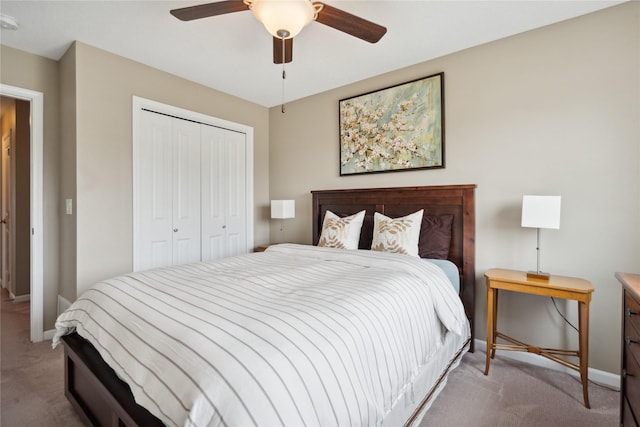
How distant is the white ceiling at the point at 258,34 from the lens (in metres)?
2.10

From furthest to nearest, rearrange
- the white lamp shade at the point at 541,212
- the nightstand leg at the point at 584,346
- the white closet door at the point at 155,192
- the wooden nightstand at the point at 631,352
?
the white closet door at the point at 155,192
the white lamp shade at the point at 541,212
the nightstand leg at the point at 584,346
the wooden nightstand at the point at 631,352

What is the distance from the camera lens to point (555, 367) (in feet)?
7.28

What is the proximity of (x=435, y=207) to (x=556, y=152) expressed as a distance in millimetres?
953

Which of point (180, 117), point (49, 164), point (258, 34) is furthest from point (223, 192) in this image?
point (258, 34)

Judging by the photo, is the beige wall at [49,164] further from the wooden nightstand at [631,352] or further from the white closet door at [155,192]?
the wooden nightstand at [631,352]

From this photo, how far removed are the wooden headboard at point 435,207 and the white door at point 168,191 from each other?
5.28 ft

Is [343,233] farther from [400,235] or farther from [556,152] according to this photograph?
[556,152]

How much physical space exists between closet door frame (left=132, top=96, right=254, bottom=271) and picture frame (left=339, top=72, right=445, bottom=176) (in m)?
1.33

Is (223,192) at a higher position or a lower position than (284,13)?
lower

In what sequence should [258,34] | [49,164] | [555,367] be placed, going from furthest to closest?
[49,164] → [258,34] → [555,367]

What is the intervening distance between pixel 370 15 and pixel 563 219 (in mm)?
2057

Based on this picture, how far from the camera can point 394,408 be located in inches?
52.7

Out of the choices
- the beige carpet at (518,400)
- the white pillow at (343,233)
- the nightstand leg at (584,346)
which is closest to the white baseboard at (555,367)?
the beige carpet at (518,400)

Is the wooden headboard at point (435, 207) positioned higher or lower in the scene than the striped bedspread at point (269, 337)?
higher
